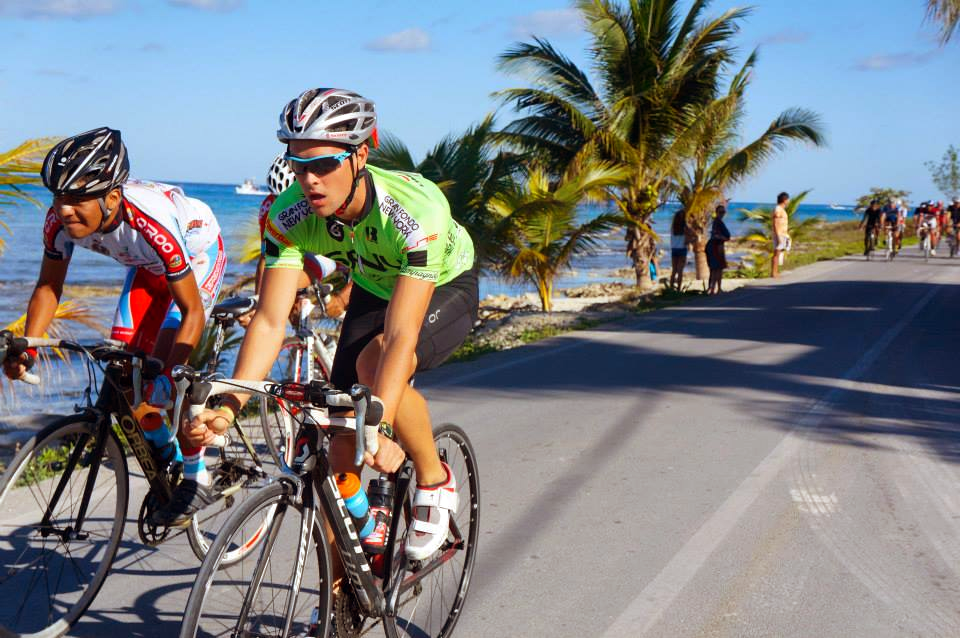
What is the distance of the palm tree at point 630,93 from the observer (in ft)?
73.3

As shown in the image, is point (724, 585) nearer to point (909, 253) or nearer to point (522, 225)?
point (522, 225)

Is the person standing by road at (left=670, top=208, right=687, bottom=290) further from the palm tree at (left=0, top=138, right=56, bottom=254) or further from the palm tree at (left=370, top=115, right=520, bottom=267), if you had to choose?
the palm tree at (left=0, top=138, right=56, bottom=254)

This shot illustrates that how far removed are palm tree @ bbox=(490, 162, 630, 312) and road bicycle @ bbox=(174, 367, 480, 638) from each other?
13.3 m

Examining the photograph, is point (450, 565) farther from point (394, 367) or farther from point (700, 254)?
point (700, 254)

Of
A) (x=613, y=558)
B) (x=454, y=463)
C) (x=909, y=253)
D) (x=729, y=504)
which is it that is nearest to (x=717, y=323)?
(x=729, y=504)

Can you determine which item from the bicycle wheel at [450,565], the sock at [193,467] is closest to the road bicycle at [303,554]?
the bicycle wheel at [450,565]

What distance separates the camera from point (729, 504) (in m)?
5.88

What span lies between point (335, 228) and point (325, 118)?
0.52 metres

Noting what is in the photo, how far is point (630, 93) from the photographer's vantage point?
22.5m

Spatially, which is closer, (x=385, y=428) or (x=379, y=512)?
(x=385, y=428)

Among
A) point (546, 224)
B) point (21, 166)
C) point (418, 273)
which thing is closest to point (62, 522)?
point (418, 273)

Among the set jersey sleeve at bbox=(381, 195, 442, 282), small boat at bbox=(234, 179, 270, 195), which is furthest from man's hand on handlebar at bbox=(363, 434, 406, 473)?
small boat at bbox=(234, 179, 270, 195)

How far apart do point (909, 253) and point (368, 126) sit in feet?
124

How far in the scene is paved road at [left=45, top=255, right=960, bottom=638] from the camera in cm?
434
